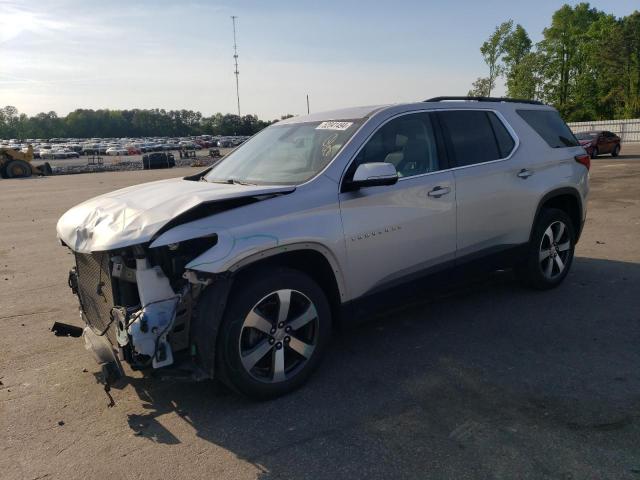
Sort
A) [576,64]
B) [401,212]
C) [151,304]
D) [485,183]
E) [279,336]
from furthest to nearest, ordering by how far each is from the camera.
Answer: [576,64] → [485,183] → [401,212] → [279,336] → [151,304]

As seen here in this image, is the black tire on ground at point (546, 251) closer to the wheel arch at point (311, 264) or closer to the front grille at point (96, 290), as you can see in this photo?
the wheel arch at point (311, 264)

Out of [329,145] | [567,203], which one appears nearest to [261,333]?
[329,145]

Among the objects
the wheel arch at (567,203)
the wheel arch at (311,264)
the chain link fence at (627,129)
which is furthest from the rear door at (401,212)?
the chain link fence at (627,129)

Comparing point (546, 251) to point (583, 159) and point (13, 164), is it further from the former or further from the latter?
point (13, 164)

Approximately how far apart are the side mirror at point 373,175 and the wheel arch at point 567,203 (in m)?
2.31

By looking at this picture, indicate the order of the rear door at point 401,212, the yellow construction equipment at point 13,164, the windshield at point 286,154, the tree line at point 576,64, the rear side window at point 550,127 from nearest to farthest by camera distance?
the rear door at point 401,212
the windshield at point 286,154
the rear side window at point 550,127
the yellow construction equipment at point 13,164
the tree line at point 576,64

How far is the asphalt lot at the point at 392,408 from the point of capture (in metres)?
2.88

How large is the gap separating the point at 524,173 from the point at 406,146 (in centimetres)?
147

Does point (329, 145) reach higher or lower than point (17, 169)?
higher

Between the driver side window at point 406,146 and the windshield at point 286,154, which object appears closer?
the windshield at point 286,154

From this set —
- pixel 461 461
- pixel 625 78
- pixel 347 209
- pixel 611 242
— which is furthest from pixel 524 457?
pixel 625 78

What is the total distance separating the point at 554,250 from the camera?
5.66 m

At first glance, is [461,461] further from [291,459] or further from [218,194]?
[218,194]

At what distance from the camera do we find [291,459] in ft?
9.63
